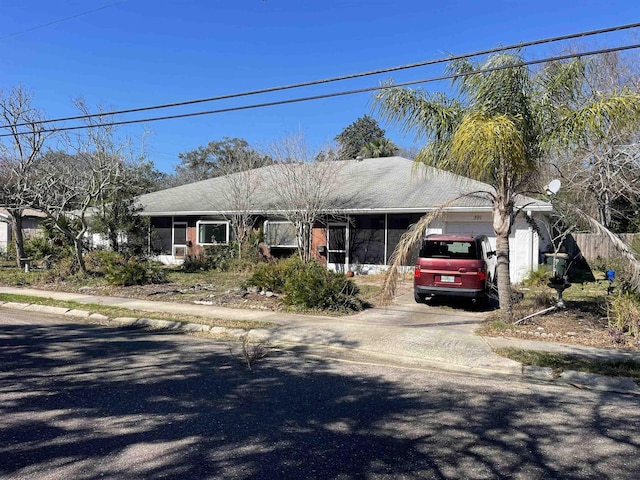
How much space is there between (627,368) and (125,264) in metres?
14.1

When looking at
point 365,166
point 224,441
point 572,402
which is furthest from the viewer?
point 365,166

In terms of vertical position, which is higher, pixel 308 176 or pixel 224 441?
pixel 308 176

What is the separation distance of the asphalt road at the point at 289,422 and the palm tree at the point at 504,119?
3.78 meters

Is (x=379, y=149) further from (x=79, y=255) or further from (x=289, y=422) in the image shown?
(x=289, y=422)

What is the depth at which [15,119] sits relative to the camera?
17797mm

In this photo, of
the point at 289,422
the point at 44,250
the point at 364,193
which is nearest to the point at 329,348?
the point at 289,422

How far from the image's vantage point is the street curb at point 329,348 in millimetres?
6465

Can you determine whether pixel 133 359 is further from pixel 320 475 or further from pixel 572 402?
pixel 572 402

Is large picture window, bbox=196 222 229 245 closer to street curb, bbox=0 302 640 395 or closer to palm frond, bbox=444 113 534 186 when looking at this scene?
street curb, bbox=0 302 640 395

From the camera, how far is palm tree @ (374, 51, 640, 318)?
8.64m

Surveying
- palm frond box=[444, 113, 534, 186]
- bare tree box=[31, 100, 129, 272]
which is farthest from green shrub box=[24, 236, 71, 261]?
palm frond box=[444, 113, 534, 186]

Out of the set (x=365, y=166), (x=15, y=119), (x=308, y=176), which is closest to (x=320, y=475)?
(x=308, y=176)

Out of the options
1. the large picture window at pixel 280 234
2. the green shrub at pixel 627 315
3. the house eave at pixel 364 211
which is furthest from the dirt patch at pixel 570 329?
the large picture window at pixel 280 234

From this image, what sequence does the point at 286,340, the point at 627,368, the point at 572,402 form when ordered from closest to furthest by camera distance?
the point at 572,402 < the point at 627,368 < the point at 286,340
